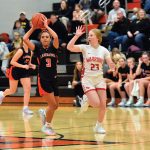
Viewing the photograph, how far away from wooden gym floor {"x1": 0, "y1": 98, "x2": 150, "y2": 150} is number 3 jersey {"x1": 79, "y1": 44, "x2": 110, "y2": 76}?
41.5 inches

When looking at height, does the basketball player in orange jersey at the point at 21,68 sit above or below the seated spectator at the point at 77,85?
above

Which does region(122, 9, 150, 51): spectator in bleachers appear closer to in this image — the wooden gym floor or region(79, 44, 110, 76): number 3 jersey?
the wooden gym floor

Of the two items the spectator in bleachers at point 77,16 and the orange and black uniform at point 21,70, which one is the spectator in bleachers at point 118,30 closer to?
the spectator in bleachers at point 77,16

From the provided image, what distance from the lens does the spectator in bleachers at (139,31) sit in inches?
655

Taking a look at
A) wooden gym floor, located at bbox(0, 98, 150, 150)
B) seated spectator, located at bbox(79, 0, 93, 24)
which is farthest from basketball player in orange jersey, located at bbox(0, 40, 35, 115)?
seated spectator, located at bbox(79, 0, 93, 24)

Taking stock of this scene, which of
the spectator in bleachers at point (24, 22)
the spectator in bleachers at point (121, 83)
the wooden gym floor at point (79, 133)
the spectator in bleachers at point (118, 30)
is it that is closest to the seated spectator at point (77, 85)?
the spectator in bleachers at point (121, 83)

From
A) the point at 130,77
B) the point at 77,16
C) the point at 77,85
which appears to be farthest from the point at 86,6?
the point at 130,77

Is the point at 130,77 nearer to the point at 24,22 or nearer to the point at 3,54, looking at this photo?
the point at 3,54

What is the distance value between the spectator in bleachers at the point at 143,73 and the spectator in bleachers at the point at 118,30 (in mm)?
2109

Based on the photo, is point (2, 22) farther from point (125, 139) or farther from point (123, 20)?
point (125, 139)

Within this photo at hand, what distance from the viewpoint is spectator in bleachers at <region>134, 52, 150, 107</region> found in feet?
49.8

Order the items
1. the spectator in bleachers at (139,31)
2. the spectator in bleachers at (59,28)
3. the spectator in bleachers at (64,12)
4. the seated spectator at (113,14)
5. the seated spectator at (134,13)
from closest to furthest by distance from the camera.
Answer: the spectator in bleachers at (139,31)
the seated spectator at (134,13)
the seated spectator at (113,14)
the spectator in bleachers at (59,28)
the spectator in bleachers at (64,12)

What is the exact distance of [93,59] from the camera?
31.3ft

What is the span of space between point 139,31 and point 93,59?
751 cm
